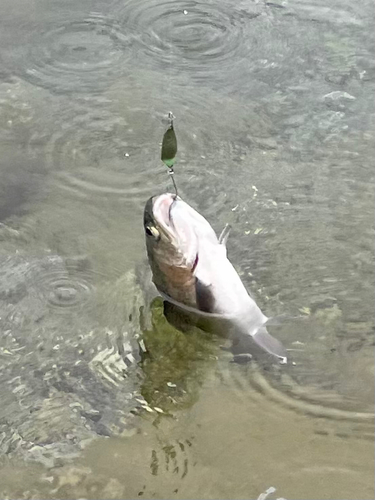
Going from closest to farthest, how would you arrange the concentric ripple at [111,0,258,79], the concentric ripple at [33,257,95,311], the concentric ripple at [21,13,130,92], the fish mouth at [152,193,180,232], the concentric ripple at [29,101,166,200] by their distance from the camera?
1. the fish mouth at [152,193,180,232]
2. the concentric ripple at [33,257,95,311]
3. the concentric ripple at [29,101,166,200]
4. the concentric ripple at [21,13,130,92]
5. the concentric ripple at [111,0,258,79]

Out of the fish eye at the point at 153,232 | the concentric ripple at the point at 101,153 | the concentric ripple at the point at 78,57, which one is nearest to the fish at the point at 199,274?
the fish eye at the point at 153,232

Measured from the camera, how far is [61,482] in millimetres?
2783

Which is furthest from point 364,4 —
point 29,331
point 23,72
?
point 29,331

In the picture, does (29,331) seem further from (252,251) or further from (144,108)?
(144,108)

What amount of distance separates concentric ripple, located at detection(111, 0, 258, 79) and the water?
15mm

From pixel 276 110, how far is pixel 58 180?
1407mm

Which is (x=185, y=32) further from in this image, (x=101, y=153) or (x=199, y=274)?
(x=199, y=274)

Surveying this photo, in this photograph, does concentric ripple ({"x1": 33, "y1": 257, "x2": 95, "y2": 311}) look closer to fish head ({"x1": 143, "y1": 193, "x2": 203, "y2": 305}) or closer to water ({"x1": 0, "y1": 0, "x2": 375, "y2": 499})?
water ({"x1": 0, "y1": 0, "x2": 375, "y2": 499})

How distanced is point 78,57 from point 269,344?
2.84 metres

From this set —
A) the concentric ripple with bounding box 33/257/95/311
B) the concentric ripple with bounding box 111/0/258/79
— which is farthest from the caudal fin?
the concentric ripple with bounding box 111/0/258/79

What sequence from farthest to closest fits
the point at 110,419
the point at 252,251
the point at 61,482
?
the point at 252,251 → the point at 110,419 → the point at 61,482

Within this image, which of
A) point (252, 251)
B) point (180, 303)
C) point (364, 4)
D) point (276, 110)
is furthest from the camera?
point (364, 4)

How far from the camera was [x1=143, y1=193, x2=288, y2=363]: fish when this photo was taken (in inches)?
121

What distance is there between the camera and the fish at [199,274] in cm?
309
